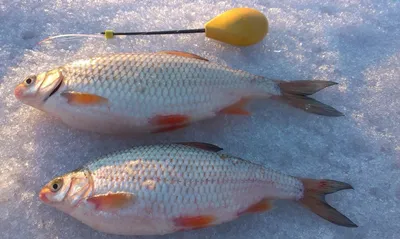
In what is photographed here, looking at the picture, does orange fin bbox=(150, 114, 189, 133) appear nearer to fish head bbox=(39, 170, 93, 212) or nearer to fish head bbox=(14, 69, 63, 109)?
fish head bbox=(39, 170, 93, 212)

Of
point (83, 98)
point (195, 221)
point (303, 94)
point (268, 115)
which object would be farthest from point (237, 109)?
point (83, 98)

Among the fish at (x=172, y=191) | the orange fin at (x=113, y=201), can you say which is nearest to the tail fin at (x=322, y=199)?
the fish at (x=172, y=191)

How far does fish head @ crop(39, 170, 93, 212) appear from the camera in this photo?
5.39 feet

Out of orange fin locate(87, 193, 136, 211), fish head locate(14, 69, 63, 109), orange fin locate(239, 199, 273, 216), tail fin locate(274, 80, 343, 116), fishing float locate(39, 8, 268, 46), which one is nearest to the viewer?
orange fin locate(87, 193, 136, 211)

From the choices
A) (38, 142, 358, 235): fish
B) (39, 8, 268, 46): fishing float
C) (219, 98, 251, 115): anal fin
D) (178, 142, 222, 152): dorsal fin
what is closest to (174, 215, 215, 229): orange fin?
(38, 142, 358, 235): fish

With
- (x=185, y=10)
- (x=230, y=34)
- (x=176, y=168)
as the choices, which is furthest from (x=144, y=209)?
(x=185, y=10)

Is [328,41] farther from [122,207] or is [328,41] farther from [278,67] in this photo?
[122,207]

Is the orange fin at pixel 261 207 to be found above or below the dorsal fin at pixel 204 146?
below

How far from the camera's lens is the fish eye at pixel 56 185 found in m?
1.67

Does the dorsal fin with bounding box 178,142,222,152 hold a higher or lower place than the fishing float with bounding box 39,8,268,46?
lower

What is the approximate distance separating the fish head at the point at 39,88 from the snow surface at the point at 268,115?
0.48 ft

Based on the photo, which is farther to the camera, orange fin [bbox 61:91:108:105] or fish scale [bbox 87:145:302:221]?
orange fin [bbox 61:91:108:105]

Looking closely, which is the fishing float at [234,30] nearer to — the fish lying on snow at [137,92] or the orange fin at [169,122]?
the fish lying on snow at [137,92]

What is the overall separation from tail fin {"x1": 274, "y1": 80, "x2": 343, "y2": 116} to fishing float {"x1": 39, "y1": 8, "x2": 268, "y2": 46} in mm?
349
